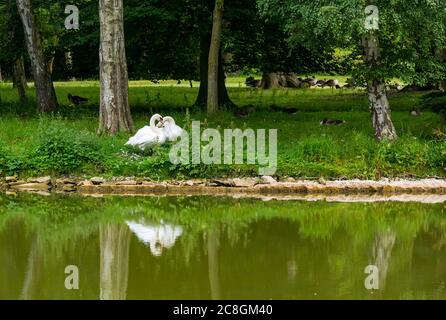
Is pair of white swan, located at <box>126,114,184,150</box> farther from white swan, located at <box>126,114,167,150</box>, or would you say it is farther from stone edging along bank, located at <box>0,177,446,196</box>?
stone edging along bank, located at <box>0,177,446,196</box>

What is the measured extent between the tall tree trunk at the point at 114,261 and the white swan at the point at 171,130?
5046 mm

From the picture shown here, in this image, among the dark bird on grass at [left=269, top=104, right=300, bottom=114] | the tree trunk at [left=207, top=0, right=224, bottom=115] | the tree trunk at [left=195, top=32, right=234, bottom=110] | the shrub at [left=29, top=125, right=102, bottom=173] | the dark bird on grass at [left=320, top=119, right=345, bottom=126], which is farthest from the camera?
the tree trunk at [left=195, top=32, right=234, bottom=110]

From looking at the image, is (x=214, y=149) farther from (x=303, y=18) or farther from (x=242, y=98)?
(x=242, y=98)

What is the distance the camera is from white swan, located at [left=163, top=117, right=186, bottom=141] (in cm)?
2077

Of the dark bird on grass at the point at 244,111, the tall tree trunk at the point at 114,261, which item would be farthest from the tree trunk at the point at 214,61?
the tall tree trunk at the point at 114,261

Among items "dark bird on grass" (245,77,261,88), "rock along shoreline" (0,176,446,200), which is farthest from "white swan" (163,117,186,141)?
"dark bird on grass" (245,77,261,88)

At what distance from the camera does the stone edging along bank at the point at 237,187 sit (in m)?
19.5

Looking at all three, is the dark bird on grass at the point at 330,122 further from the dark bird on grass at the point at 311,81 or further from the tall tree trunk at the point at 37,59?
the dark bird on grass at the point at 311,81

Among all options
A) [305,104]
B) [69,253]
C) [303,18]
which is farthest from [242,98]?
[69,253]

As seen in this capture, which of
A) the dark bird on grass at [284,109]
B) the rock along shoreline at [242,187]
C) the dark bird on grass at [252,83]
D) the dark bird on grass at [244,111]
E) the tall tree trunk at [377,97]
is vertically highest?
the tall tree trunk at [377,97]

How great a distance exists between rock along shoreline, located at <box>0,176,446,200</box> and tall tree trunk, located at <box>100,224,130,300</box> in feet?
12.2

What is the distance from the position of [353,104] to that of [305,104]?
1.72m

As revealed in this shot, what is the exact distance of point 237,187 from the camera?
64.5 ft

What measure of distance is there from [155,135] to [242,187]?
2.45m
